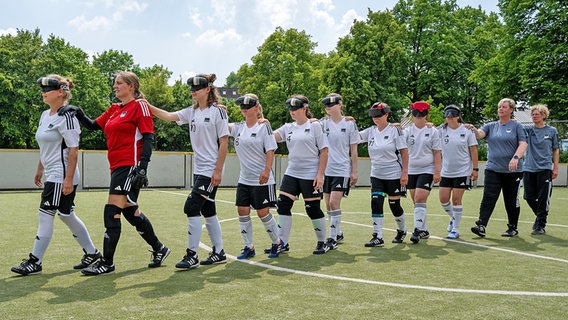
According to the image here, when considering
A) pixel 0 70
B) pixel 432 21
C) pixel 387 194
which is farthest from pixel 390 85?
pixel 387 194

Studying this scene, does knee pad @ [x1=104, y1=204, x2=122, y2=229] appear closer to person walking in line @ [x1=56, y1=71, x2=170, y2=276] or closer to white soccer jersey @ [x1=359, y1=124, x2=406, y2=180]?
person walking in line @ [x1=56, y1=71, x2=170, y2=276]

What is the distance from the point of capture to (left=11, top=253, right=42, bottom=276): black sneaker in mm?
6179

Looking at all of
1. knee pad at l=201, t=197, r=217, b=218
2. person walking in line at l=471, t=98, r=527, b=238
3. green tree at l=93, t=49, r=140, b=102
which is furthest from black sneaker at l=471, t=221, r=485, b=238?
green tree at l=93, t=49, r=140, b=102

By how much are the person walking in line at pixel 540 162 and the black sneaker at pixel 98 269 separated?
26.7 ft

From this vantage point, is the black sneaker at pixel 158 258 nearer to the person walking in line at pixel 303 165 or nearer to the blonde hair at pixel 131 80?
the person walking in line at pixel 303 165

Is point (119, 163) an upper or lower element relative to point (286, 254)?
upper

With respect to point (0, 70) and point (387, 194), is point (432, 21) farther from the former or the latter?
point (387, 194)

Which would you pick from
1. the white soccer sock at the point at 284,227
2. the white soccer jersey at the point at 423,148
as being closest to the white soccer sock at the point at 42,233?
the white soccer sock at the point at 284,227

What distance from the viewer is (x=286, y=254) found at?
7.96 metres

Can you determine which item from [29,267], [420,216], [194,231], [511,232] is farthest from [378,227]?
[29,267]

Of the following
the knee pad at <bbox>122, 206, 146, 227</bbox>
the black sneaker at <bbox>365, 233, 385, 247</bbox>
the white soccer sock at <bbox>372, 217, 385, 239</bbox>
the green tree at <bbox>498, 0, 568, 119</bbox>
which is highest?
the green tree at <bbox>498, 0, 568, 119</bbox>

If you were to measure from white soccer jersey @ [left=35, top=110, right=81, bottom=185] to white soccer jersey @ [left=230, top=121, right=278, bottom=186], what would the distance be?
2.18 metres

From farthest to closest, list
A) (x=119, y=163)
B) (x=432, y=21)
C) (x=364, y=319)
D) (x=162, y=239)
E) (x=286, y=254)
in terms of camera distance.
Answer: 1. (x=432, y=21)
2. (x=162, y=239)
3. (x=286, y=254)
4. (x=119, y=163)
5. (x=364, y=319)

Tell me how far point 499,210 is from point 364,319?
12190mm
